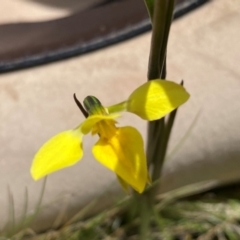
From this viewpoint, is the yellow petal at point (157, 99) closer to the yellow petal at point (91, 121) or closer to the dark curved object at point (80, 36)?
the yellow petal at point (91, 121)

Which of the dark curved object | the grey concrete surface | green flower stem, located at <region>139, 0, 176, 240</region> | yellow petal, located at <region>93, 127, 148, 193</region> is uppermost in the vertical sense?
the dark curved object

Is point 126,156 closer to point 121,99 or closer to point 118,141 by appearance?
point 118,141

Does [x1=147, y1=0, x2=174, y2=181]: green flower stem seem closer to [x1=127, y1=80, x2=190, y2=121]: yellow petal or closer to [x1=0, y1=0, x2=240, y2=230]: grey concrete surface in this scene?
[x1=127, y1=80, x2=190, y2=121]: yellow petal

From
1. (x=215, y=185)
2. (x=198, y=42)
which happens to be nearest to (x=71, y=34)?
(x=198, y=42)

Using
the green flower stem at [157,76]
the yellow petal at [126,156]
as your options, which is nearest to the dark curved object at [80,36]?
the green flower stem at [157,76]

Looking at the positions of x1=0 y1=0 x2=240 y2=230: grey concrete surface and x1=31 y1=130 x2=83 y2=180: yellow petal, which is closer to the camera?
x1=31 y1=130 x2=83 y2=180: yellow petal

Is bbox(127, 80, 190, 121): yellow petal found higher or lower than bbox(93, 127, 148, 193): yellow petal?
higher

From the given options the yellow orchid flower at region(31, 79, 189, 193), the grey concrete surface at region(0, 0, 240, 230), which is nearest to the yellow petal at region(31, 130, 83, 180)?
the yellow orchid flower at region(31, 79, 189, 193)
